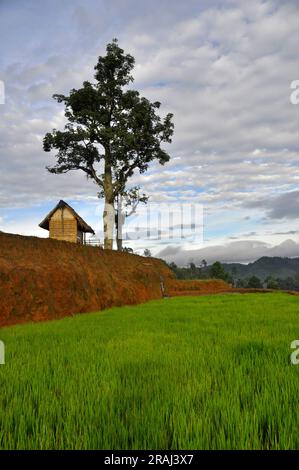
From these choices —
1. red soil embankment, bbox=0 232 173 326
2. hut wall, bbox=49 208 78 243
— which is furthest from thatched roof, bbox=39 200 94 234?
red soil embankment, bbox=0 232 173 326

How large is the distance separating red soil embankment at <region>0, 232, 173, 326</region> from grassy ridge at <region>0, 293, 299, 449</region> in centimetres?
564

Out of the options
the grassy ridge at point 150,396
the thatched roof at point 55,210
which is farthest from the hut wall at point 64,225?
the grassy ridge at point 150,396

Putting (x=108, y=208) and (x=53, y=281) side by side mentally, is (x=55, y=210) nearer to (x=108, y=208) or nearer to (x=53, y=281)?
(x=108, y=208)

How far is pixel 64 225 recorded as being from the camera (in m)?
38.1

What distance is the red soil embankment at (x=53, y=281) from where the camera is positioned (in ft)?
35.6

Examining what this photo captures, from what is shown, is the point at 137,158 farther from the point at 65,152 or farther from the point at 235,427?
the point at 235,427

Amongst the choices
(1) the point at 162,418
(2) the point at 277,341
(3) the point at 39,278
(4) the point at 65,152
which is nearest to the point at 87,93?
(4) the point at 65,152

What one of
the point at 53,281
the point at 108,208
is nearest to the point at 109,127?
the point at 108,208

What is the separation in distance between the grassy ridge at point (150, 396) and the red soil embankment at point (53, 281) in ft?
18.5

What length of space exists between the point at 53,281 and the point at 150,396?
10.3 m

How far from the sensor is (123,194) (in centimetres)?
3391

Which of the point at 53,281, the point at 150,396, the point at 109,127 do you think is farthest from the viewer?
the point at 109,127

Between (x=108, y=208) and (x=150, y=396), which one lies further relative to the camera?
(x=108, y=208)
